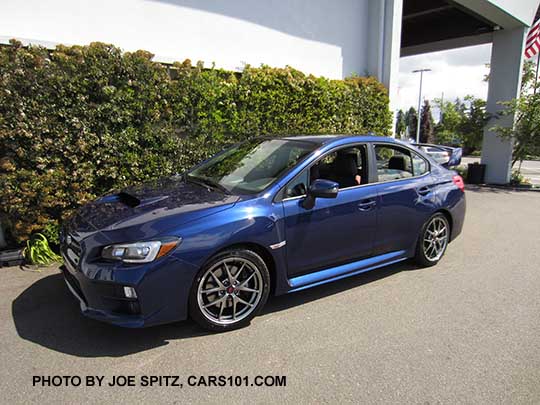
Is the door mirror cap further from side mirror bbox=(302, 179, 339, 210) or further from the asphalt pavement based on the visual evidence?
the asphalt pavement

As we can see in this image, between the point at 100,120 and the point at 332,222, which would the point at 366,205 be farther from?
the point at 100,120

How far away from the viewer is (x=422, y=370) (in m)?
2.49

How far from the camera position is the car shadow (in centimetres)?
272

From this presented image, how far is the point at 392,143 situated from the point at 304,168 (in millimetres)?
1395

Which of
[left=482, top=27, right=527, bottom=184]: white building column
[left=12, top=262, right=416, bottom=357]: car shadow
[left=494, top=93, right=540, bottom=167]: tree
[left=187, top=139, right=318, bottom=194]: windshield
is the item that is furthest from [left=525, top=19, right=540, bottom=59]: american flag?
[left=12, top=262, right=416, bottom=357]: car shadow

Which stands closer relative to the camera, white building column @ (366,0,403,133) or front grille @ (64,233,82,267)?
front grille @ (64,233,82,267)

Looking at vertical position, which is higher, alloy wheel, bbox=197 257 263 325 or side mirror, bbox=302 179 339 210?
side mirror, bbox=302 179 339 210

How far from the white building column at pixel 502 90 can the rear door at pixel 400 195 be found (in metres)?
8.97

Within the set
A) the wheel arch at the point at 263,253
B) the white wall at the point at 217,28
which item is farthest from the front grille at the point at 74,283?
the white wall at the point at 217,28

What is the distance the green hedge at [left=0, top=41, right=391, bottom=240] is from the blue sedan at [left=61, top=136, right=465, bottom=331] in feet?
4.03

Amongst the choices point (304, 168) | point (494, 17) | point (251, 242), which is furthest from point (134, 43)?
point (494, 17)

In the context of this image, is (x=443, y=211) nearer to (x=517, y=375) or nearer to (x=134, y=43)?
(x=517, y=375)

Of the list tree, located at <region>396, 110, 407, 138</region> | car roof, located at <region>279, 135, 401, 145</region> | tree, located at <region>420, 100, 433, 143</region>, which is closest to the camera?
car roof, located at <region>279, 135, 401, 145</region>

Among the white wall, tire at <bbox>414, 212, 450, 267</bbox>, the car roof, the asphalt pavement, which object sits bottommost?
the asphalt pavement
